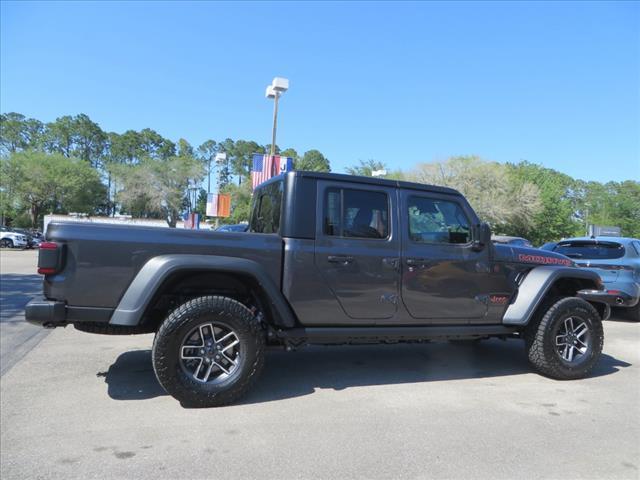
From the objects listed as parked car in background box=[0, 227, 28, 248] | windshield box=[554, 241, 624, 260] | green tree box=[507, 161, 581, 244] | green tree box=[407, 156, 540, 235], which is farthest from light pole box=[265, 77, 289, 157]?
green tree box=[507, 161, 581, 244]

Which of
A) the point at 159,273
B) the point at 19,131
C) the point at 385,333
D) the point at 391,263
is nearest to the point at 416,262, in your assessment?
the point at 391,263

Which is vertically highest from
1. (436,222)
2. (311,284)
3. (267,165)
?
(267,165)

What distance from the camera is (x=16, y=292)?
10.3m

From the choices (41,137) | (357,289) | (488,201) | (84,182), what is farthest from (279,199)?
(41,137)

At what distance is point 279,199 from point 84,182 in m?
59.5

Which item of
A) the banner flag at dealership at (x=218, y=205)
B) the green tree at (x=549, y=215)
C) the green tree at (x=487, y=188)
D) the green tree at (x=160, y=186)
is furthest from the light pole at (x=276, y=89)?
the green tree at (x=160, y=186)

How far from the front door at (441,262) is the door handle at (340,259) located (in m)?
0.56

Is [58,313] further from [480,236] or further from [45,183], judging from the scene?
[45,183]

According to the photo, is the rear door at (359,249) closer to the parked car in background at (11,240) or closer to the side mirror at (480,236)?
the side mirror at (480,236)

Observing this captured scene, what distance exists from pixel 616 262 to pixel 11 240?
34.6 meters

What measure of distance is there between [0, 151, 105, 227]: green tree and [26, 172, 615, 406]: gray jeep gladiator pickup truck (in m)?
55.6

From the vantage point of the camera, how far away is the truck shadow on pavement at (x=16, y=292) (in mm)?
8016

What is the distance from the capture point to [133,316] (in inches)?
141

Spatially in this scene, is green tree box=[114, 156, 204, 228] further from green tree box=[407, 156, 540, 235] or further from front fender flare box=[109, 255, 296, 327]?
front fender flare box=[109, 255, 296, 327]
